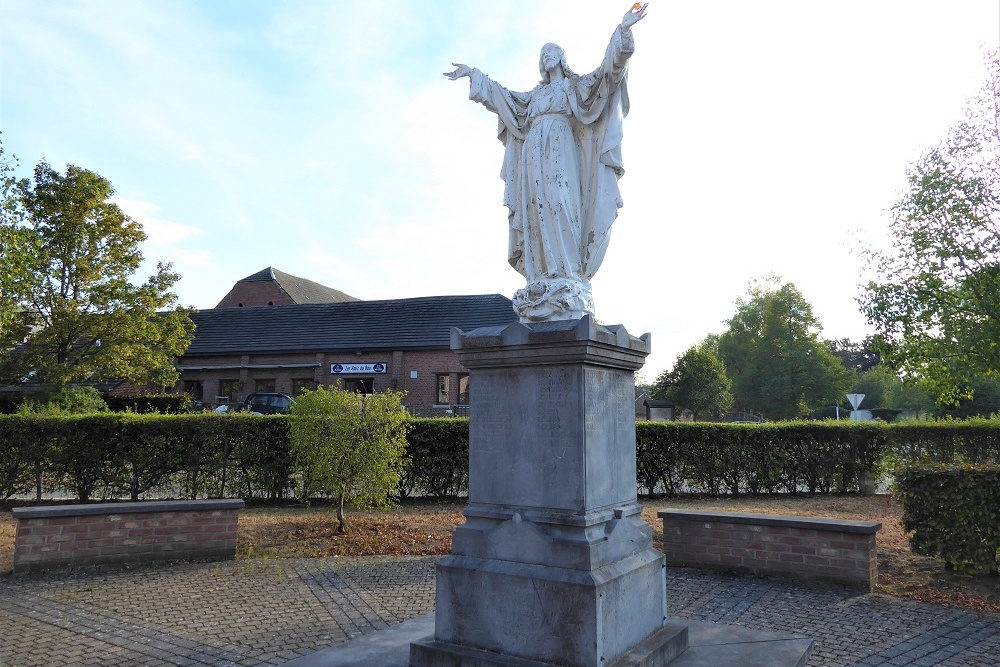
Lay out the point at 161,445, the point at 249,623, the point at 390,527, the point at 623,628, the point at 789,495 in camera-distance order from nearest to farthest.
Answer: the point at 623,628
the point at 249,623
the point at 390,527
the point at 161,445
the point at 789,495

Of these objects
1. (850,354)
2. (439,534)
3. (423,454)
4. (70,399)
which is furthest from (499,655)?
(850,354)

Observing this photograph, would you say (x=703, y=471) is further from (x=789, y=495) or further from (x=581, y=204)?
(x=581, y=204)

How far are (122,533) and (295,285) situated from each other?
3947 cm

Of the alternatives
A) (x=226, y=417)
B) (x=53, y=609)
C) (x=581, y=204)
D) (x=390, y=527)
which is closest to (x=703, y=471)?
(x=390, y=527)

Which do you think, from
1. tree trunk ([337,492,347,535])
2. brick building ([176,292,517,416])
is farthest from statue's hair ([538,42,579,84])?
brick building ([176,292,517,416])

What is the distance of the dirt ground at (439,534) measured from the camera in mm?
6445

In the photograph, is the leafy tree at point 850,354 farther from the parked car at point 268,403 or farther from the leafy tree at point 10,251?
the leafy tree at point 10,251

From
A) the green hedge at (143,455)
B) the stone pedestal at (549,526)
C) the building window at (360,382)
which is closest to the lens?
the stone pedestal at (549,526)

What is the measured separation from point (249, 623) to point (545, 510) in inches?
121

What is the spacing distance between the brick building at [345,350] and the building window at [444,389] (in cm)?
4

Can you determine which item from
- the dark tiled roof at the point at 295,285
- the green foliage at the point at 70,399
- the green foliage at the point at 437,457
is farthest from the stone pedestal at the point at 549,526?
the dark tiled roof at the point at 295,285

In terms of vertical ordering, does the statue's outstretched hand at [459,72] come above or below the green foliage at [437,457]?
above

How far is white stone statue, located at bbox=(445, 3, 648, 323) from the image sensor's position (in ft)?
13.6

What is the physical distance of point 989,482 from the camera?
646 centimetres
